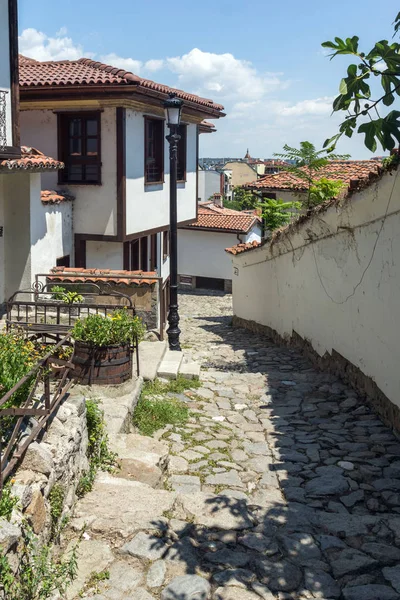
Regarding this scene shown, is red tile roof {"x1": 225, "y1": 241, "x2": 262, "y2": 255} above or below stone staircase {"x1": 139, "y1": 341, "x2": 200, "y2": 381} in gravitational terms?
above

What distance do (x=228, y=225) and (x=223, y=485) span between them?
27.6 m

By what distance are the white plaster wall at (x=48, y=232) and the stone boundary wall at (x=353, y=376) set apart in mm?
5040

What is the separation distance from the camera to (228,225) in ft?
107

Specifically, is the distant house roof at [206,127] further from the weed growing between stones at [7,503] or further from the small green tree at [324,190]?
the weed growing between stones at [7,503]

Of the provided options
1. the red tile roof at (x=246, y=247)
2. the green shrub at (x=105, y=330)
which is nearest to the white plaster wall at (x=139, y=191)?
the red tile roof at (x=246, y=247)

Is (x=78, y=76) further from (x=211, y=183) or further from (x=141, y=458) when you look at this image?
(x=211, y=183)

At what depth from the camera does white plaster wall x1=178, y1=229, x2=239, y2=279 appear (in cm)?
3306

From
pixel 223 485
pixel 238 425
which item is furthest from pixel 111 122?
pixel 223 485

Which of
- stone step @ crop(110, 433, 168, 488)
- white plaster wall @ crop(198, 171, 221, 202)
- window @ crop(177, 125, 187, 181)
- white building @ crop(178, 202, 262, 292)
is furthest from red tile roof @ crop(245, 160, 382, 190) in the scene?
white plaster wall @ crop(198, 171, 221, 202)

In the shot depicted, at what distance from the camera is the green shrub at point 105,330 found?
6930mm

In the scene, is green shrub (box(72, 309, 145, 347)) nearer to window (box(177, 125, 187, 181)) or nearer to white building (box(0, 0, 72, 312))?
white building (box(0, 0, 72, 312))

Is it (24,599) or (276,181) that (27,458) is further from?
(276,181)

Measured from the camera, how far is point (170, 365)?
927 cm

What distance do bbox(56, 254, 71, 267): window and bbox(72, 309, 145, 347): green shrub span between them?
6.20 metres
